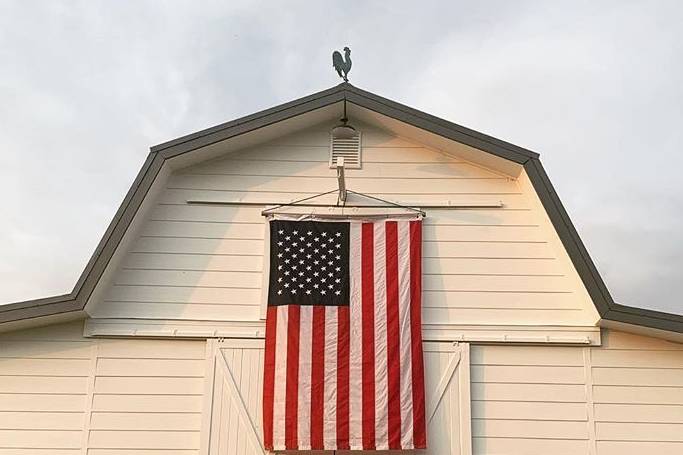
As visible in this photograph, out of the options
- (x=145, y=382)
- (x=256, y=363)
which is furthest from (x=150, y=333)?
(x=256, y=363)

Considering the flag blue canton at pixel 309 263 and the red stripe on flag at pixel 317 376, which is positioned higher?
the flag blue canton at pixel 309 263

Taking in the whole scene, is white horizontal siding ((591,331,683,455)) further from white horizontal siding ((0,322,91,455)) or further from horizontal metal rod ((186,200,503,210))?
white horizontal siding ((0,322,91,455))

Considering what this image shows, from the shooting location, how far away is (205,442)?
749 centimetres

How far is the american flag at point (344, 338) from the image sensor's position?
751 cm

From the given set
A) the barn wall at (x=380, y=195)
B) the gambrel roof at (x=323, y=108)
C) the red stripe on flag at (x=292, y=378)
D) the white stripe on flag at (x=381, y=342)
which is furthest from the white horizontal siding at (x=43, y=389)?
the white stripe on flag at (x=381, y=342)

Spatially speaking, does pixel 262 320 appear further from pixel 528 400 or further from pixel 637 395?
pixel 637 395

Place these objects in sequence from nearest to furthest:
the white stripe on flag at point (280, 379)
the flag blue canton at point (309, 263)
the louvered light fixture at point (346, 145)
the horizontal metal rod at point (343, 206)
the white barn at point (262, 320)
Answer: the white stripe on flag at point (280, 379) → the white barn at point (262, 320) → the flag blue canton at point (309, 263) → the horizontal metal rod at point (343, 206) → the louvered light fixture at point (346, 145)

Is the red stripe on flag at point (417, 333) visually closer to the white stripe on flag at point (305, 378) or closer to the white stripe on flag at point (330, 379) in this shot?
the white stripe on flag at point (330, 379)

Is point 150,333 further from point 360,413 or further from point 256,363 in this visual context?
point 360,413

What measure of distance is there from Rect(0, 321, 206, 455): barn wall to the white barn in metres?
0.01

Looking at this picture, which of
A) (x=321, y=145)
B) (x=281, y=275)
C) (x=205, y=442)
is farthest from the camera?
(x=321, y=145)

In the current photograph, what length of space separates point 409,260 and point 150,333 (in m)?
Result: 2.74

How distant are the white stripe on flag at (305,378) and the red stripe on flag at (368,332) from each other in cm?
53

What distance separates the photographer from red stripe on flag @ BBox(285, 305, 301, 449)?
748 cm
